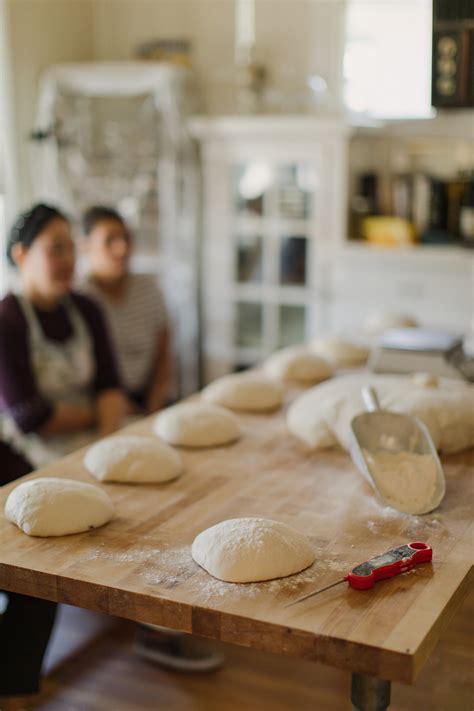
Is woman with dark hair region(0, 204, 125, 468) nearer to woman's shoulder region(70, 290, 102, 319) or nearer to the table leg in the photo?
woman's shoulder region(70, 290, 102, 319)

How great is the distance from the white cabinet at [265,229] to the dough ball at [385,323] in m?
1.04

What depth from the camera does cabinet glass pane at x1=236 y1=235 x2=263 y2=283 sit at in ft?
12.8

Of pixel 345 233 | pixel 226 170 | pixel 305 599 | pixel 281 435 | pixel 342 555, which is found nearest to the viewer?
pixel 305 599

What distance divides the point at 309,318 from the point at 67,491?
261 cm

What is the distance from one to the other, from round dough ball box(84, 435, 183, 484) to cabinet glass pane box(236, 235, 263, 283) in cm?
244

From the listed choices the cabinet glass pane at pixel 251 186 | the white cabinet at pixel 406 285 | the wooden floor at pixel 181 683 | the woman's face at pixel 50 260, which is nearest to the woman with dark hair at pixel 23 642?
the wooden floor at pixel 181 683

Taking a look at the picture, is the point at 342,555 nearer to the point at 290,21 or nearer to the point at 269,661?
the point at 269,661

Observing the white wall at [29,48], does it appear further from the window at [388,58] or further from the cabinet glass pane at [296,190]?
the window at [388,58]

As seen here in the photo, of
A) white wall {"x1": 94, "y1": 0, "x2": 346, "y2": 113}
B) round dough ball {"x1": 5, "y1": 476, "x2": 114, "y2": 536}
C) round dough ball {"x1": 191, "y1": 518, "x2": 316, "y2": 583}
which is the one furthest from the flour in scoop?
white wall {"x1": 94, "y1": 0, "x2": 346, "y2": 113}

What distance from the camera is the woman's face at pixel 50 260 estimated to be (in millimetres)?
2305

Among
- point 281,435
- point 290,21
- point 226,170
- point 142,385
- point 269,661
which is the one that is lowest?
point 269,661

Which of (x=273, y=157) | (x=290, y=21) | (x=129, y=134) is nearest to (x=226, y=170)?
(x=273, y=157)

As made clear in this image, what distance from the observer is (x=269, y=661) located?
2047 mm

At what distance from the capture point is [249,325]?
4023mm
